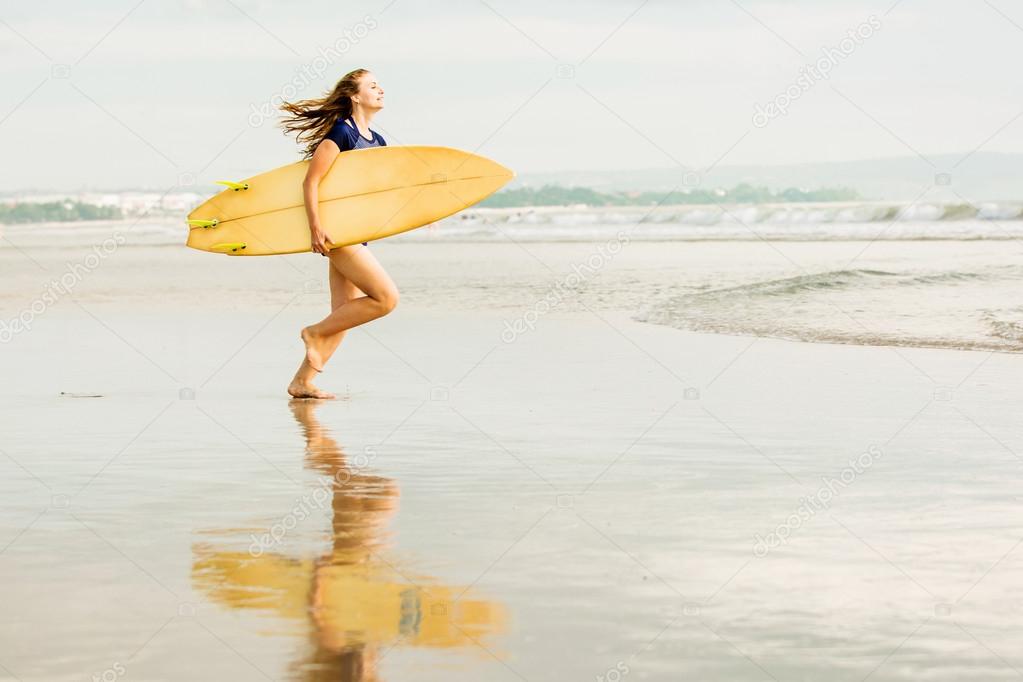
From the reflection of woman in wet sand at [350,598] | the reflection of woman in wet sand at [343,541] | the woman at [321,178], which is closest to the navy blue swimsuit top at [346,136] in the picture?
the woman at [321,178]

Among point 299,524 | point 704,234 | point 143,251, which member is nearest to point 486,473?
point 299,524

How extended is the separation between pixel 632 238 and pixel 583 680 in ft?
134

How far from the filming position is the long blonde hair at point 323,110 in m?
9.55

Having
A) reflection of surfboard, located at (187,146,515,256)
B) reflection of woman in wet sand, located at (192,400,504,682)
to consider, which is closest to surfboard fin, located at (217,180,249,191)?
reflection of surfboard, located at (187,146,515,256)

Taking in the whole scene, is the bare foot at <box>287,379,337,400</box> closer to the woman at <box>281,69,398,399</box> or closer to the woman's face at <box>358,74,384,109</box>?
the woman at <box>281,69,398,399</box>

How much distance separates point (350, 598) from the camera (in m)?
4.54

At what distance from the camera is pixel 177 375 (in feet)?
36.1

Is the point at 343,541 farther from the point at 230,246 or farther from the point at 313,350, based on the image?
the point at 230,246

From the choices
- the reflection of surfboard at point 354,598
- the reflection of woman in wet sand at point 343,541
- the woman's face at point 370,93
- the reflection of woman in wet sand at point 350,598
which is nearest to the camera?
the reflection of woman in wet sand at point 343,541

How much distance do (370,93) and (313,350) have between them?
1.63 metres

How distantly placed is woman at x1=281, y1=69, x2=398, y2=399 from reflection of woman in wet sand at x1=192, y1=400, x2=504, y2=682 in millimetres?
3956

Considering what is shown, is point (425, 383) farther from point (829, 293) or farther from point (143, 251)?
point (143, 251)

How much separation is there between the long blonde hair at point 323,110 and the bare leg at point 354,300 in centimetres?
75

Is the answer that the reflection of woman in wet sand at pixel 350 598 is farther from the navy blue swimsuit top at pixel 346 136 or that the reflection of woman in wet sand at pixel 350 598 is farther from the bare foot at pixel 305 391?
the navy blue swimsuit top at pixel 346 136
